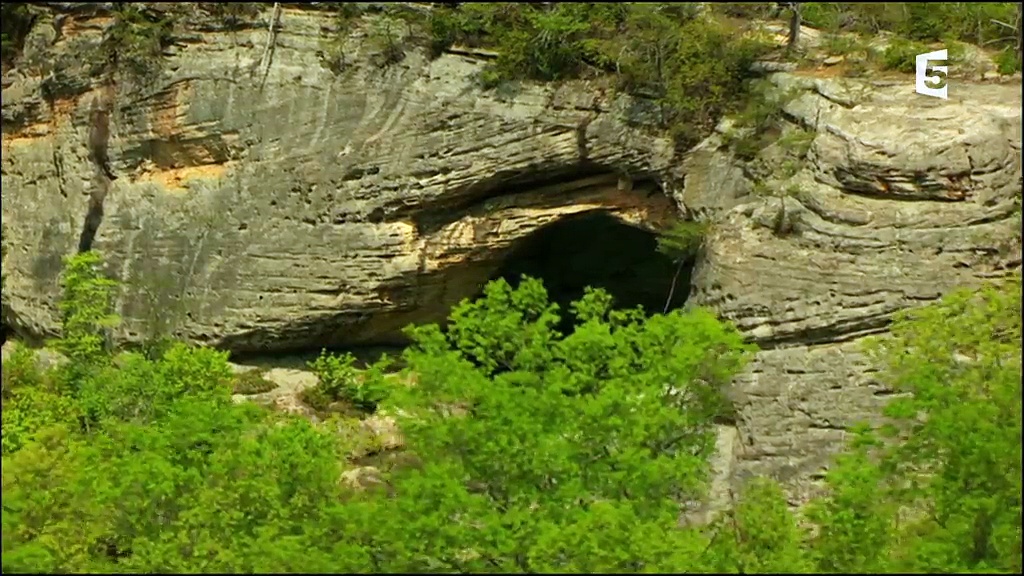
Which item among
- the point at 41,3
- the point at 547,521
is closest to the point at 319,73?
the point at 41,3

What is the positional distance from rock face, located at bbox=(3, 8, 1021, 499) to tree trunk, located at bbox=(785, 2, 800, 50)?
1.32 m

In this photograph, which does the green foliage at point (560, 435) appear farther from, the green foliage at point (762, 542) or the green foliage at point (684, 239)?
the green foliage at point (684, 239)

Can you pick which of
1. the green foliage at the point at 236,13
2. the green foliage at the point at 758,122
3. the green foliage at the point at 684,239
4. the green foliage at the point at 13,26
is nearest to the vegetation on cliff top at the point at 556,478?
the green foliage at the point at 684,239

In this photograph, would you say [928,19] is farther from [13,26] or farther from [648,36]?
[13,26]

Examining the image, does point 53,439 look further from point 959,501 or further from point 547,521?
point 959,501

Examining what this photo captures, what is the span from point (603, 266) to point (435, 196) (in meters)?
3.98

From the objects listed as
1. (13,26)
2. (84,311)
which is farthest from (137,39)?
(84,311)

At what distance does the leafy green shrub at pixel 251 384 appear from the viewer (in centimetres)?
2084

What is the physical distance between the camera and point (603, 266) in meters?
22.5

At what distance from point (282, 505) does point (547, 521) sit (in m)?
2.87

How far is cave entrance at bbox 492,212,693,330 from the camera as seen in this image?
2186 cm

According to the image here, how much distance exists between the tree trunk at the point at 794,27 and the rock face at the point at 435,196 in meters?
1.32

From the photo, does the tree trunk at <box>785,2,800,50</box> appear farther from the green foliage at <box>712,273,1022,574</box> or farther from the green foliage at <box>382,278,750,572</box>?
the green foliage at <box>382,278,750,572</box>

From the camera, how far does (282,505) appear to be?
1291 centimetres
